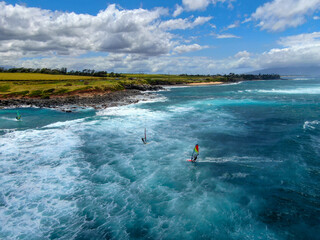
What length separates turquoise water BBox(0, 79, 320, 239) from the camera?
47.0ft

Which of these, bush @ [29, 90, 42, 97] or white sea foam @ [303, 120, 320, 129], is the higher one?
bush @ [29, 90, 42, 97]

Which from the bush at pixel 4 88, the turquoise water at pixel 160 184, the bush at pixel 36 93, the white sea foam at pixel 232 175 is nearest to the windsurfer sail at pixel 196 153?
the turquoise water at pixel 160 184

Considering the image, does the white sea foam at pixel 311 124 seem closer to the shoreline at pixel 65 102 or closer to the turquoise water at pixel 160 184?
the turquoise water at pixel 160 184

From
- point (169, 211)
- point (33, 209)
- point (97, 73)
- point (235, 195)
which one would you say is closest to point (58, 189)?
point (33, 209)

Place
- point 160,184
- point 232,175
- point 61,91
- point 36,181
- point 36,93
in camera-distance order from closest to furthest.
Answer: point 160,184 → point 36,181 → point 232,175 → point 36,93 → point 61,91

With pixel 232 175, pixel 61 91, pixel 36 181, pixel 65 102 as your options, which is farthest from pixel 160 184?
pixel 61 91

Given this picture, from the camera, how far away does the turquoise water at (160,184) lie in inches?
564

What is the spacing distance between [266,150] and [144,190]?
17.8 metres

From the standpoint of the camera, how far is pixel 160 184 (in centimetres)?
1958

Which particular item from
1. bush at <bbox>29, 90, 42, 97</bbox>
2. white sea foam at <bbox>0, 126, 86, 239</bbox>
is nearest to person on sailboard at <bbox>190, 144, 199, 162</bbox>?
white sea foam at <bbox>0, 126, 86, 239</bbox>

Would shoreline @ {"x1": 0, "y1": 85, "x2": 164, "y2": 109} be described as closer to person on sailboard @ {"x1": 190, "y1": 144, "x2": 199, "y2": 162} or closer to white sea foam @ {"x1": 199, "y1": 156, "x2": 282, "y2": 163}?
person on sailboard @ {"x1": 190, "y1": 144, "x2": 199, "y2": 162}

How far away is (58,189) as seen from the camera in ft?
61.9

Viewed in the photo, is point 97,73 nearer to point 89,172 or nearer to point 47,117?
point 47,117

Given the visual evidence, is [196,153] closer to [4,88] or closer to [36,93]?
[36,93]
